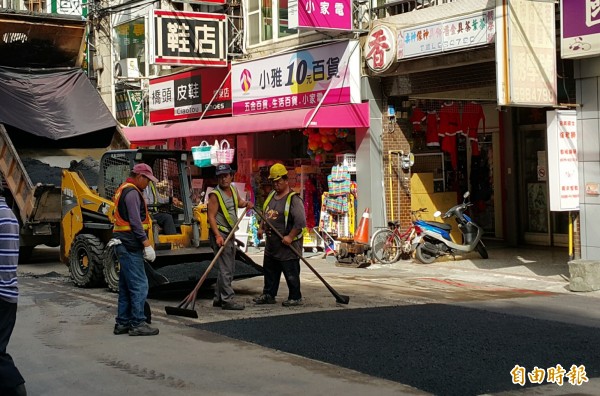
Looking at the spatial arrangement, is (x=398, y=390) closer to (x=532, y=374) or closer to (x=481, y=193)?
(x=532, y=374)

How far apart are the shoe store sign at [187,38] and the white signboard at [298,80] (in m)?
0.76

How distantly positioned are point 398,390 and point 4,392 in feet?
10.0

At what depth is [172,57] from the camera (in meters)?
21.1

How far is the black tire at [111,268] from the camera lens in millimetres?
12984

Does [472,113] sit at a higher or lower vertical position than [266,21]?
lower

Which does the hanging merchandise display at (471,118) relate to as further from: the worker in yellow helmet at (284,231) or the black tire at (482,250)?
the worker in yellow helmet at (284,231)

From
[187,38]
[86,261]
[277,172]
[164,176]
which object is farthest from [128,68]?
[277,172]

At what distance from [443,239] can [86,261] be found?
23.4ft

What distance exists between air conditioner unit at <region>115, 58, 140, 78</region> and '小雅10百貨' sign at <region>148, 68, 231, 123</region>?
213 centimetres

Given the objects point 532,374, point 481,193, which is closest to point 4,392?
point 532,374

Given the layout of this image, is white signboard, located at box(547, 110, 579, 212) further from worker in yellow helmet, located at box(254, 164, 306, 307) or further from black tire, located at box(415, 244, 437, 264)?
worker in yellow helmet, located at box(254, 164, 306, 307)

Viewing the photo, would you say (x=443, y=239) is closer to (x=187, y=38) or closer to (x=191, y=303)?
(x=191, y=303)

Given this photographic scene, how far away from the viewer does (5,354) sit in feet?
18.1

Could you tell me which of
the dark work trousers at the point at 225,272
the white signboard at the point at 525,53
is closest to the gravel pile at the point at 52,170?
the dark work trousers at the point at 225,272
